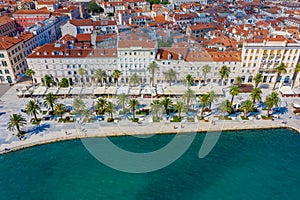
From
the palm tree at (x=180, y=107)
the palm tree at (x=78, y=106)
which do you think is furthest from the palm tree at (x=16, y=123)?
the palm tree at (x=180, y=107)

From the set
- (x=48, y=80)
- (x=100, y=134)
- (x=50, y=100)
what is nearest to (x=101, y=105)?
(x=100, y=134)

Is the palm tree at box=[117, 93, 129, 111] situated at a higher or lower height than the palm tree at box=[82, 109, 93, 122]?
higher

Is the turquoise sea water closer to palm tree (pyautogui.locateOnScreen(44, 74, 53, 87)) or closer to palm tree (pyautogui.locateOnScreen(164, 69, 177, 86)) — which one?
palm tree (pyautogui.locateOnScreen(164, 69, 177, 86))

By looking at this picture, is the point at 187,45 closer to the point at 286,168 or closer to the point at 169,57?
the point at 169,57

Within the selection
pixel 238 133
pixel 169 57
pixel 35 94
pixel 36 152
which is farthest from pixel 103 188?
pixel 169 57

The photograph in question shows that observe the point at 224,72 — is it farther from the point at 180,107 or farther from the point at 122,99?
the point at 122,99

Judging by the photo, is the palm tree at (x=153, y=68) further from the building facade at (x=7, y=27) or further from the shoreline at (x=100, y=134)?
the building facade at (x=7, y=27)

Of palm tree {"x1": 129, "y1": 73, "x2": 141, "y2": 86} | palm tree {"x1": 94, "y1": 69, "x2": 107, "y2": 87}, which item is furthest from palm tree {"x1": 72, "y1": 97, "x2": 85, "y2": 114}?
palm tree {"x1": 129, "y1": 73, "x2": 141, "y2": 86}
